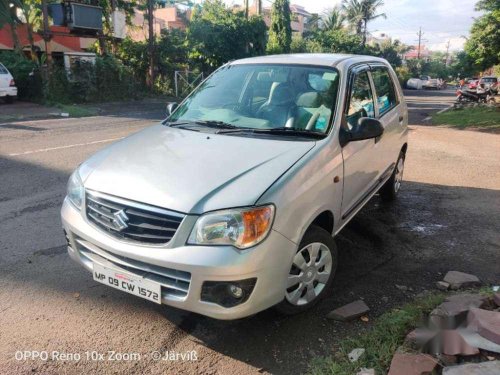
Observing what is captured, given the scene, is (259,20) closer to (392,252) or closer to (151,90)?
(151,90)

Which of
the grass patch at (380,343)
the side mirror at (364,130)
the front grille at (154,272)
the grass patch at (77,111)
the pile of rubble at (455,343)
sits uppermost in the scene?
the side mirror at (364,130)

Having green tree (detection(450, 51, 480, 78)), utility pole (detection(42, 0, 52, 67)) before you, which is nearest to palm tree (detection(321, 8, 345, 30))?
green tree (detection(450, 51, 480, 78))

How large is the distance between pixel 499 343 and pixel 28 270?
3590 millimetres

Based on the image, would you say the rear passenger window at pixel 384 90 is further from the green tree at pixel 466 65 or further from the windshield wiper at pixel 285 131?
the green tree at pixel 466 65

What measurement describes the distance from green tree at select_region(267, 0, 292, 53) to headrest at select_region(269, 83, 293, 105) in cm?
3174

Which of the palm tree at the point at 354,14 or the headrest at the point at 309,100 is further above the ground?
the palm tree at the point at 354,14

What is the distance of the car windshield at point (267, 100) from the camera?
3.55 m

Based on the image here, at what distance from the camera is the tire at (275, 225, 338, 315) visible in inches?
115

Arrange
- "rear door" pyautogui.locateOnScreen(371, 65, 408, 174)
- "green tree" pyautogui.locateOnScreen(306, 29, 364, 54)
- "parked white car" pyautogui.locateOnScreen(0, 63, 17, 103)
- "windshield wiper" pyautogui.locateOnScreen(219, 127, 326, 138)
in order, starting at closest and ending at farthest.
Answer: "windshield wiper" pyautogui.locateOnScreen(219, 127, 326, 138) → "rear door" pyautogui.locateOnScreen(371, 65, 408, 174) → "parked white car" pyautogui.locateOnScreen(0, 63, 17, 103) → "green tree" pyautogui.locateOnScreen(306, 29, 364, 54)

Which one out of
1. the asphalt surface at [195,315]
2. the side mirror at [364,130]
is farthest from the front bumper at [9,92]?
the side mirror at [364,130]

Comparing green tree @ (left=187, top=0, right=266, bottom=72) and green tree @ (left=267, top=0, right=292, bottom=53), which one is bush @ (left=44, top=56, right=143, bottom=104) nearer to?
green tree @ (left=187, top=0, right=266, bottom=72)

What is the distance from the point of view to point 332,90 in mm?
3723

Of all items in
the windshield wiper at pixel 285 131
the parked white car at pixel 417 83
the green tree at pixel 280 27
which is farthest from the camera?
the parked white car at pixel 417 83

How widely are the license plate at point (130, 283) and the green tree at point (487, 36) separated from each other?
1893 centimetres
